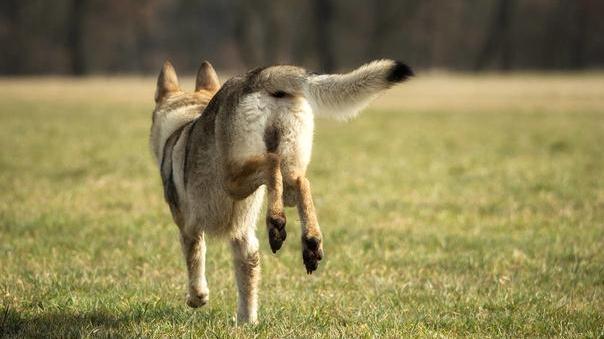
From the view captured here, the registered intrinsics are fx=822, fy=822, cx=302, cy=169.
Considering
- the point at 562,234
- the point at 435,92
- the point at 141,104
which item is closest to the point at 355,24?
the point at 435,92

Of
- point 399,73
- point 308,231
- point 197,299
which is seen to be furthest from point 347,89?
point 197,299

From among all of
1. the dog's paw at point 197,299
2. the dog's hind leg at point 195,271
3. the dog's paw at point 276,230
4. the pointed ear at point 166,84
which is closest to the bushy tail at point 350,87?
the dog's paw at point 276,230

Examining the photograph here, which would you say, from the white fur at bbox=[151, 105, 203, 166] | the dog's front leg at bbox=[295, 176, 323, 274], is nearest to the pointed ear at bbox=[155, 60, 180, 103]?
the white fur at bbox=[151, 105, 203, 166]

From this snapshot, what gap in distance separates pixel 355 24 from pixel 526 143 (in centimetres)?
5184

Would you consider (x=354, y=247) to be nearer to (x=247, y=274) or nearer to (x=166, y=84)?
(x=166, y=84)

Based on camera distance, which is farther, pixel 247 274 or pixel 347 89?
pixel 247 274

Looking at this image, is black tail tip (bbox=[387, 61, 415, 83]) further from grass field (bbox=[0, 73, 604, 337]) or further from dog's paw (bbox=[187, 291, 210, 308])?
dog's paw (bbox=[187, 291, 210, 308])

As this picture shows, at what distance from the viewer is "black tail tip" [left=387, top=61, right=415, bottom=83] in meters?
4.32

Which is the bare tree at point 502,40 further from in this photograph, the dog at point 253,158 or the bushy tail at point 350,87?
the bushy tail at point 350,87

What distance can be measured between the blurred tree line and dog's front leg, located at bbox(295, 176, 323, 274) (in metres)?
48.9

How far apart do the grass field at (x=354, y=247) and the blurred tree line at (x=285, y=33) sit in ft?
130

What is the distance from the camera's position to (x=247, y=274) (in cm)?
532

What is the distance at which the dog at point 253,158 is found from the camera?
4453 mm

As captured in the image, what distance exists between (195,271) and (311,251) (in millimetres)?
1314
